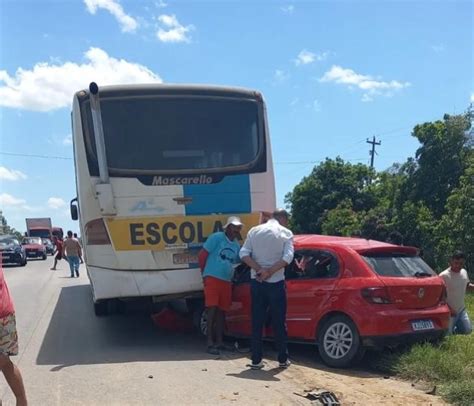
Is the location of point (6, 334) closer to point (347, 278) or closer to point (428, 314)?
point (347, 278)

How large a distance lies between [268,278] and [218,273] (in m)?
1.08

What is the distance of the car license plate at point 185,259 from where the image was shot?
833 centimetres

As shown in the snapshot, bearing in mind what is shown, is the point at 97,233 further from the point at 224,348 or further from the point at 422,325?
the point at 422,325

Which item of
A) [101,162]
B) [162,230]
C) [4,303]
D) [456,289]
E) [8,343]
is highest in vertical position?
[101,162]

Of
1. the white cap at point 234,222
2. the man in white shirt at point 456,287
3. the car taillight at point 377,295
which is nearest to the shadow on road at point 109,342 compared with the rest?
the white cap at point 234,222

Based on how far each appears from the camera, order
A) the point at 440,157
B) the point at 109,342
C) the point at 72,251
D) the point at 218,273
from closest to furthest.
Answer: the point at 218,273 → the point at 109,342 → the point at 72,251 → the point at 440,157

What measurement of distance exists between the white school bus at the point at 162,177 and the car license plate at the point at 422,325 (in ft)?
8.86

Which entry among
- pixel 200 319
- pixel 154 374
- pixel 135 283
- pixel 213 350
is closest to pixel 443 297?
pixel 213 350

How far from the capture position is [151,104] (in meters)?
8.50

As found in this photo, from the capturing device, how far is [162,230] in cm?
830

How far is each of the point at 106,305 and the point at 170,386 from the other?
15.2 feet

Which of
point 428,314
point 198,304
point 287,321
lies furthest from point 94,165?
point 428,314

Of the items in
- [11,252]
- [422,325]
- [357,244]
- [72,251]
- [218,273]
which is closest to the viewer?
[422,325]

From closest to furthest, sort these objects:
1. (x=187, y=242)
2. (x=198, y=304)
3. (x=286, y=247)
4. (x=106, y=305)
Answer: (x=286, y=247) < (x=187, y=242) < (x=198, y=304) < (x=106, y=305)
